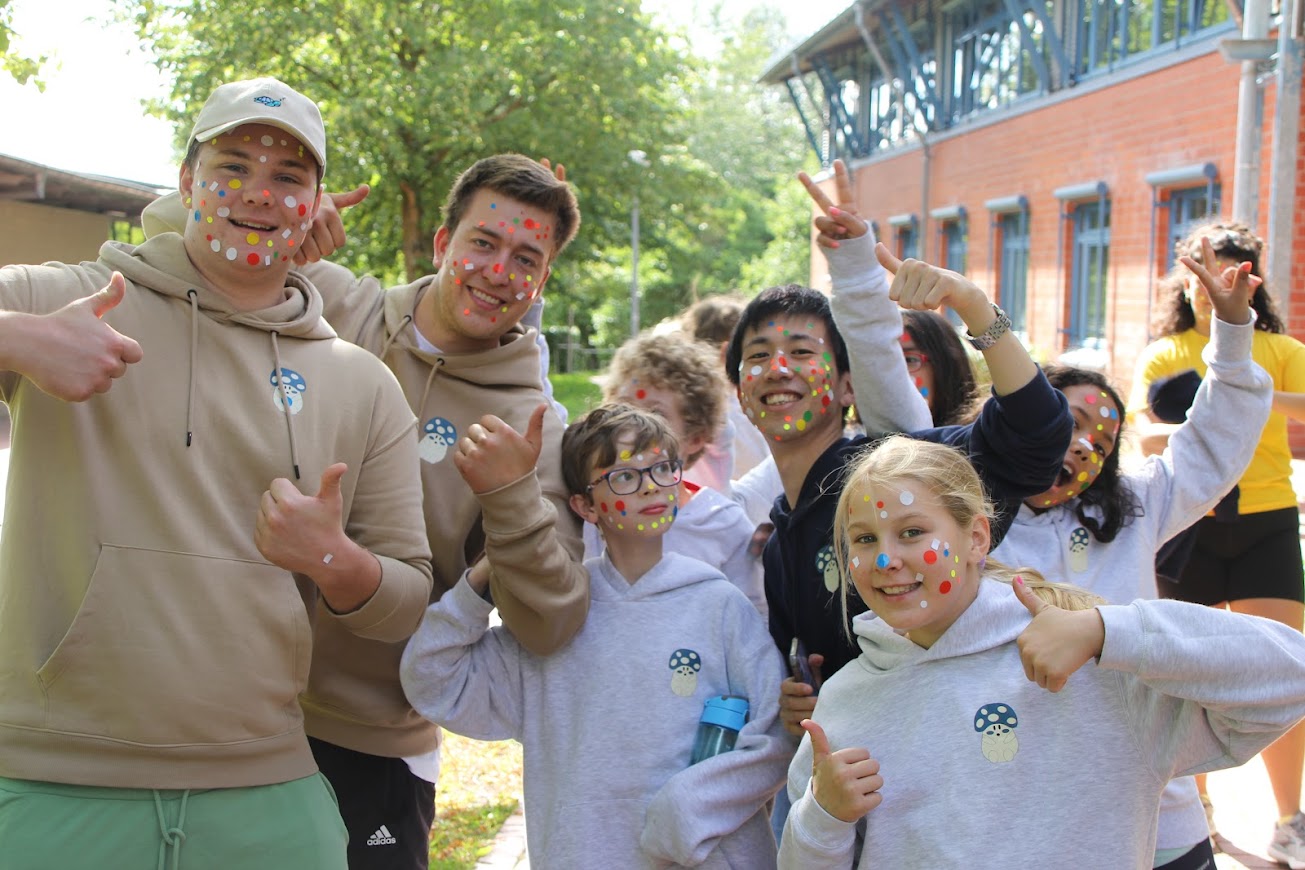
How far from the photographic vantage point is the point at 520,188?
3172 mm

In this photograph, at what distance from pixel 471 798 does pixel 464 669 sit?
104 inches

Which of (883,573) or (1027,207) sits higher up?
(1027,207)

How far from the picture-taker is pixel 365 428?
251 centimetres

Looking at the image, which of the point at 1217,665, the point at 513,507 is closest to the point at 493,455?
the point at 513,507

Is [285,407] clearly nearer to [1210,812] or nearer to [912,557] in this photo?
[912,557]

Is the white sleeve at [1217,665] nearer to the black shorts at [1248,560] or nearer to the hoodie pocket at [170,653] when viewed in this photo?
the hoodie pocket at [170,653]

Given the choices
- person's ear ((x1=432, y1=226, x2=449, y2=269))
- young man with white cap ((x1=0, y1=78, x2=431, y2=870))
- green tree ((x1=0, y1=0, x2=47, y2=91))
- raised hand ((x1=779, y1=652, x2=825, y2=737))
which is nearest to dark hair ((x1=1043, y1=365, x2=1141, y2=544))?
raised hand ((x1=779, y1=652, x2=825, y2=737))

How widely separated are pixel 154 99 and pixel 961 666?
23.2 m

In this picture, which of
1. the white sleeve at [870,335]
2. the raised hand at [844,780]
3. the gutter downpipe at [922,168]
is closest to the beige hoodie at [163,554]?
the raised hand at [844,780]

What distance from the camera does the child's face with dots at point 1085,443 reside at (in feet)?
10.4

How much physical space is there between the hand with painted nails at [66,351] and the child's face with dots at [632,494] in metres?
1.24

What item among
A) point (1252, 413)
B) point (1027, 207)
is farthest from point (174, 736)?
point (1027, 207)

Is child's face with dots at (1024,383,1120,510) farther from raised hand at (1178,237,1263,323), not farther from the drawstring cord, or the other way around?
the drawstring cord

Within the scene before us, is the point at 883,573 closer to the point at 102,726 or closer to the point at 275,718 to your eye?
the point at 275,718
